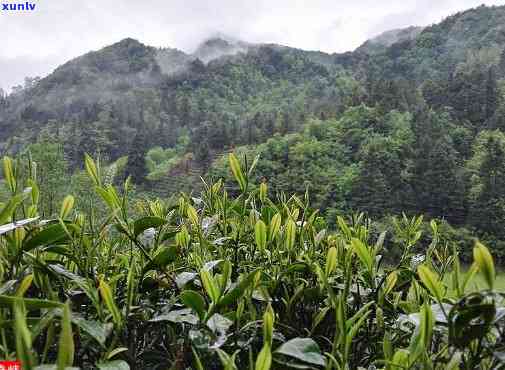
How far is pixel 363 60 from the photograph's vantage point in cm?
4962

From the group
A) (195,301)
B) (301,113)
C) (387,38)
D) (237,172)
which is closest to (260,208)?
(237,172)

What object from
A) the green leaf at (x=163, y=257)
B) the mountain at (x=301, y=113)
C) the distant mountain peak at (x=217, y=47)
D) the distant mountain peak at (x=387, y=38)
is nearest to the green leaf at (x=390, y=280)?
the green leaf at (x=163, y=257)

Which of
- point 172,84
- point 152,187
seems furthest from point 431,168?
point 172,84

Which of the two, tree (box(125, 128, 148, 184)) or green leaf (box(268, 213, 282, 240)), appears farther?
tree (box(125, 128, 148, 184))

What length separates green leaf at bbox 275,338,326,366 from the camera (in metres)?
0.34

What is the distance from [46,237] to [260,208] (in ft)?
1.34

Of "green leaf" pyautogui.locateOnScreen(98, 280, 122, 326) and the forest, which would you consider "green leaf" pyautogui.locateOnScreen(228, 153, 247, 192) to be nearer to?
the forest

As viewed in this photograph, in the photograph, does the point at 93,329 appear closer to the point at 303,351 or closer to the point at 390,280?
the point at 303,351

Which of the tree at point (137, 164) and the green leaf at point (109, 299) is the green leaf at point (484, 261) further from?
the tree at point (137, 164)

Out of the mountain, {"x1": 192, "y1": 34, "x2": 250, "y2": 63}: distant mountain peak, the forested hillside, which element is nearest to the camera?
the forested hillside

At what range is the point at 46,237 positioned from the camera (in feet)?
1.34

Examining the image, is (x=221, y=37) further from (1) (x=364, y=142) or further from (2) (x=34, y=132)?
(1) (x=364, y=142)

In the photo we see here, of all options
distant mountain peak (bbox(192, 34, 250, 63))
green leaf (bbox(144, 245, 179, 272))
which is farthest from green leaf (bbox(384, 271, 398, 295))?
distant mountain peak (bbox(192, 34, 250, 63))

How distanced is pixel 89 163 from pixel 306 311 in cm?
27
